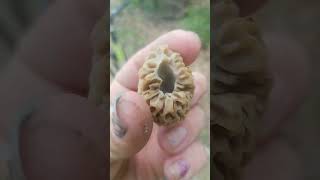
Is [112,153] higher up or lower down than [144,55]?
lower down

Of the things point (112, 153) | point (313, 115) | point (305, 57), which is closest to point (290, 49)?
point (305, 57)

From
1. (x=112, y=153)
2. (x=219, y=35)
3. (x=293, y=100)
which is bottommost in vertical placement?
(x=112, y=153)

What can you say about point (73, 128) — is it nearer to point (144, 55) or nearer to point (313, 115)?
point (144, 55)

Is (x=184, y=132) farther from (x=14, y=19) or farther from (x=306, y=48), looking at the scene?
(x=14, y=19)

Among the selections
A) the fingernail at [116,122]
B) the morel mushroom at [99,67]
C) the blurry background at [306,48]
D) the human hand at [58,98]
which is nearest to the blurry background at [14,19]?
the human hand at [58,98]

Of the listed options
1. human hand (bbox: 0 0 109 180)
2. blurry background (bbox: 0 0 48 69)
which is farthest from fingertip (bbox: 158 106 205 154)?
blurry background (bbox: 0 0 48 69)

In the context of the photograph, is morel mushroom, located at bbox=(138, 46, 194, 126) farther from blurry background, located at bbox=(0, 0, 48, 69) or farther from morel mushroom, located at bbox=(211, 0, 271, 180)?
blurry background, located at bbox=(0, 0, 48, 69)
